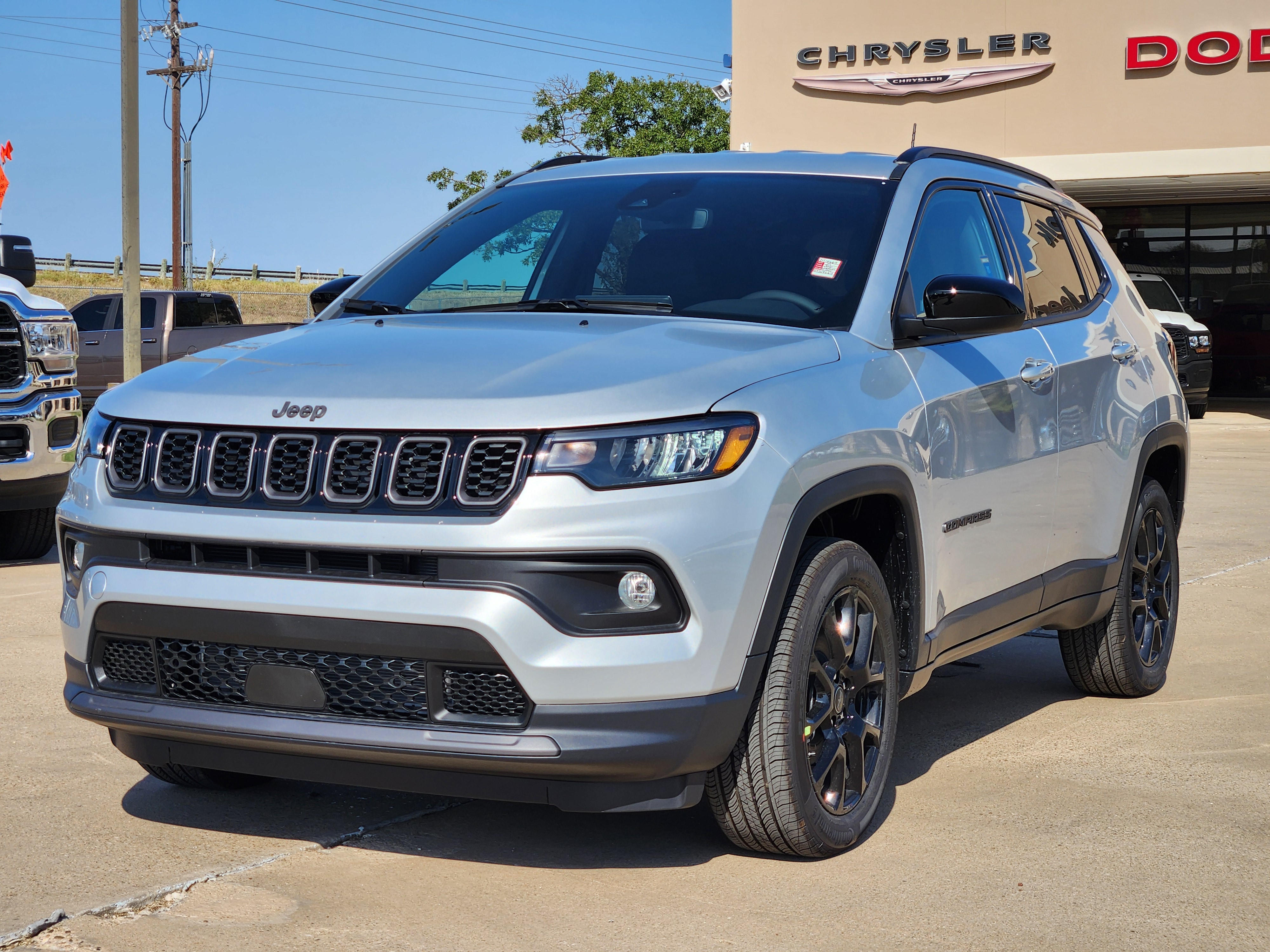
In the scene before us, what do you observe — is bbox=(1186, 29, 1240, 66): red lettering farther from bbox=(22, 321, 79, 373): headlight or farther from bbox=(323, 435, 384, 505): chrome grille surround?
bbox=(323, 435, 384, 505): chrome grille surround

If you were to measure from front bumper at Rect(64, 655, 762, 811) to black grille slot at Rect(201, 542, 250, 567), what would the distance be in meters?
0.35

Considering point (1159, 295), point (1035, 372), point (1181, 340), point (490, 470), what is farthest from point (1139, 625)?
point (1159, 295)

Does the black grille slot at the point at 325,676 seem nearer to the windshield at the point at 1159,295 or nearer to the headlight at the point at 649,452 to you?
the headlight at the point at 649,452

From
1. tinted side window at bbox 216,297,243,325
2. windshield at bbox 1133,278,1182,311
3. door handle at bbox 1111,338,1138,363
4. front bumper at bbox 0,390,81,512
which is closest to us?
door handle at bbox 1111,338,1138,363

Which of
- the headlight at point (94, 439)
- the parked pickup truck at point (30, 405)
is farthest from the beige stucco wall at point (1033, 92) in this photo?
the headlight at point (94, 439)

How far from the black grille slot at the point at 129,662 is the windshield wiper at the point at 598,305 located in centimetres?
142

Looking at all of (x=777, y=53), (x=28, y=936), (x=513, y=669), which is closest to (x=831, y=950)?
(x=513, y=669)

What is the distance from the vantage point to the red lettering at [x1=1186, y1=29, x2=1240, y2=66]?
22.6 metres

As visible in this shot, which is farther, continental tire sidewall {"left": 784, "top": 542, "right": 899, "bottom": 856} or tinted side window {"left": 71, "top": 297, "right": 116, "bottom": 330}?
tinted side window {"left": 71, "top": 297, "right": 116, "bottom": 330}

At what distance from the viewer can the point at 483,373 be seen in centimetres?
349

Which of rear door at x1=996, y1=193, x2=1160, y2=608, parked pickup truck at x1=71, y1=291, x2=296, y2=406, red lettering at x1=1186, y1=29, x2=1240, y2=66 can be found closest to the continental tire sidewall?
rear door at x1=996, y1=193, x2=1160, y2=608

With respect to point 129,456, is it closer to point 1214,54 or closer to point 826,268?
point 826,268

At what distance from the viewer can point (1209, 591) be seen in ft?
26.9

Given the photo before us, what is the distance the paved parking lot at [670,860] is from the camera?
11.2ft
